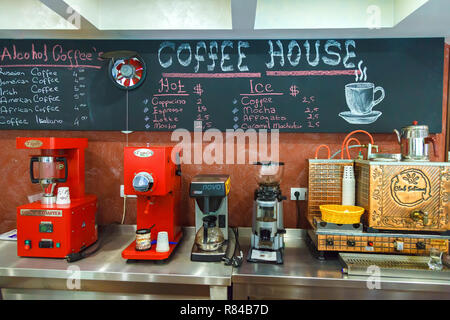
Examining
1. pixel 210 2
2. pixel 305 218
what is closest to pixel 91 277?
pixel 305 218

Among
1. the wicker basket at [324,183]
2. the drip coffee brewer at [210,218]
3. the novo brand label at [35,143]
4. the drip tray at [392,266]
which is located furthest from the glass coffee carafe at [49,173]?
the drip tray at [392,266]

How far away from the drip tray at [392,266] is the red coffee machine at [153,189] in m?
0.99

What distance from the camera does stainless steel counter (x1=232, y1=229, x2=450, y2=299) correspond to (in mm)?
1427

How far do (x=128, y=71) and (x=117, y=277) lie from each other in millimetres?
1403

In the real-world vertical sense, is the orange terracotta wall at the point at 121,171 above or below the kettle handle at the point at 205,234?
above

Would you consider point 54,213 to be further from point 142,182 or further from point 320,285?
point 320,285

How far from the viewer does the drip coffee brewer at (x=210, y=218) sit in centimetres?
159

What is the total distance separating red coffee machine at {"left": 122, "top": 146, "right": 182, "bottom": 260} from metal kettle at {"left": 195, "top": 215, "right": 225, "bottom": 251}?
174 mm

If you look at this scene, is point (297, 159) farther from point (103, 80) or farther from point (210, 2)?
point (103, 80)

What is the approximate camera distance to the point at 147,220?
5.80 feet

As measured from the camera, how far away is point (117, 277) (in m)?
1.52

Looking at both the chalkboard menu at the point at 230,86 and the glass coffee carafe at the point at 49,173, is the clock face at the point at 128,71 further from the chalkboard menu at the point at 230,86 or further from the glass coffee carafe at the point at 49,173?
the glass coffee carafe at the point at 49,173

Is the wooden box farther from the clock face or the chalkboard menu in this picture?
the clock face
